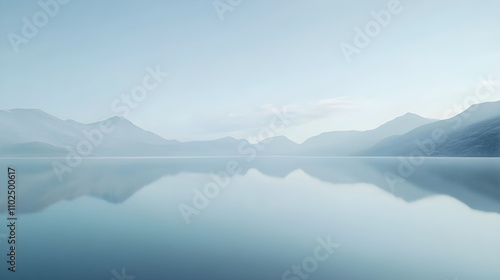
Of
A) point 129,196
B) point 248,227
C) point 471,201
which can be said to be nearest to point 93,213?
point 129,196

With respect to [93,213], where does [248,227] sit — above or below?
below

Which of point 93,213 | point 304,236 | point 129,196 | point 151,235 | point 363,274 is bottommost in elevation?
point 363,274

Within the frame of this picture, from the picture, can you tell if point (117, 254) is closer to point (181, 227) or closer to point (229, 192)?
point (181, 227)

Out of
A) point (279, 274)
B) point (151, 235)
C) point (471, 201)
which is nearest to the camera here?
point (279, 274)

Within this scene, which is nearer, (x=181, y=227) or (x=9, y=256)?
(x=9, y=256)

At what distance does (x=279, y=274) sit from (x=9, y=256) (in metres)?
11.9

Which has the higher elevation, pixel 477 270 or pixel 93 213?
pixel 93 213

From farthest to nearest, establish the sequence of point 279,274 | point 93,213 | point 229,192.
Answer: point 229,192 → point 93,213 → point 279,274

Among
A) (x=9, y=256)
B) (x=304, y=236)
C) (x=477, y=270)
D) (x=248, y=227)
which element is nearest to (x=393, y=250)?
(x=477, y=270)

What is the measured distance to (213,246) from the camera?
13.3 m

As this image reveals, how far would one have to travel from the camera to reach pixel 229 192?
32000 mm

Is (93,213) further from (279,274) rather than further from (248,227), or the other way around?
(279,274)

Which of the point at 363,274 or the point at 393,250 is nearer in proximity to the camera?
the point at 363,274

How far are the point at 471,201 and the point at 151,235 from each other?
2924cm
